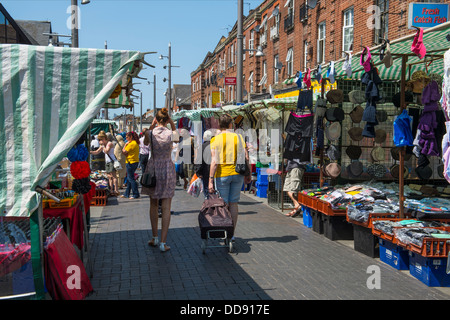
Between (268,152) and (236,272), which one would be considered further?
(268,152)

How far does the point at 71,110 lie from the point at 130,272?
2.47 metres

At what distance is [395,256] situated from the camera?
595 cm

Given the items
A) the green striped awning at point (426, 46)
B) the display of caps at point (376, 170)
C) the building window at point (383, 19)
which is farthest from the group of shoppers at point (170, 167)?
the building window at point (383, 19)

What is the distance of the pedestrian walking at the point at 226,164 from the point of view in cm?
675

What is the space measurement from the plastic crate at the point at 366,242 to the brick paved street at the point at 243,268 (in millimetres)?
105

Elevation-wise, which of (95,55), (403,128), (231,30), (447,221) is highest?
(231,30)

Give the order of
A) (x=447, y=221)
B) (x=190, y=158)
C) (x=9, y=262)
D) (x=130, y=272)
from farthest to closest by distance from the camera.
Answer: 1. (x=190, y=158)
2. (x=447, y=221)
3. (x=130, y=272)
4. (x=9, y=262)

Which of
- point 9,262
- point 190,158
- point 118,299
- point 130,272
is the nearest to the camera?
point 9,262

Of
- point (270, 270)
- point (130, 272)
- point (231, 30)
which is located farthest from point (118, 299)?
point (231, 30)

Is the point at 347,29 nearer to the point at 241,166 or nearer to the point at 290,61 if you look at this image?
the point at 290,61

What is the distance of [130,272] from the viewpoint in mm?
5707

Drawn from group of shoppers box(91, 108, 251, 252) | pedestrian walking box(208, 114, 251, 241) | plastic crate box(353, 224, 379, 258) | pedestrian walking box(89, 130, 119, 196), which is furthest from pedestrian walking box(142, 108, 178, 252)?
pedestrian walking box(89, 130, 119, 196)

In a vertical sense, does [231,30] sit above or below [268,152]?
above
